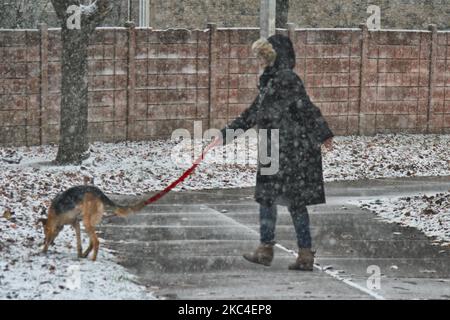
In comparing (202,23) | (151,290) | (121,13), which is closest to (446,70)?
(202,23)

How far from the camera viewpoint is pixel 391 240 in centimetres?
1135

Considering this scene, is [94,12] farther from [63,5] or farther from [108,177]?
[108,177]

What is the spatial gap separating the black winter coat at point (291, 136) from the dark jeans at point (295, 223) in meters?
0.11

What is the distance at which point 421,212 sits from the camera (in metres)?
12.8

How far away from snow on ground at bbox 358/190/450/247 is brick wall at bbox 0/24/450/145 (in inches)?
270

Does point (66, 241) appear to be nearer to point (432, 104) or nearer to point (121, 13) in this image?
point (432, 104)

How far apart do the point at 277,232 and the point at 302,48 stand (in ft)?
32.8

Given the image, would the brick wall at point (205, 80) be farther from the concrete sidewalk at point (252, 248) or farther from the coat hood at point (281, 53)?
the coat hood at point (281, 53)

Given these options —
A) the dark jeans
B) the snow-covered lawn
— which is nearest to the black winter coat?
the dark jeans

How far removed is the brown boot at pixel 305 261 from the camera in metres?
9.46

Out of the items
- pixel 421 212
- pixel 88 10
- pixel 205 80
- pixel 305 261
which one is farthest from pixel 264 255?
pixel 205 80

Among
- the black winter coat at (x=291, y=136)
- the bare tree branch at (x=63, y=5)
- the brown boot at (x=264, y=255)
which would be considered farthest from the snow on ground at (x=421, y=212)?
the bare tree branch at (x=63, y=5)

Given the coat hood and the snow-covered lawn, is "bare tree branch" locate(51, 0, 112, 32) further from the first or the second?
the coat hood

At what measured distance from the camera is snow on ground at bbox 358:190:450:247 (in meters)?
11.8
